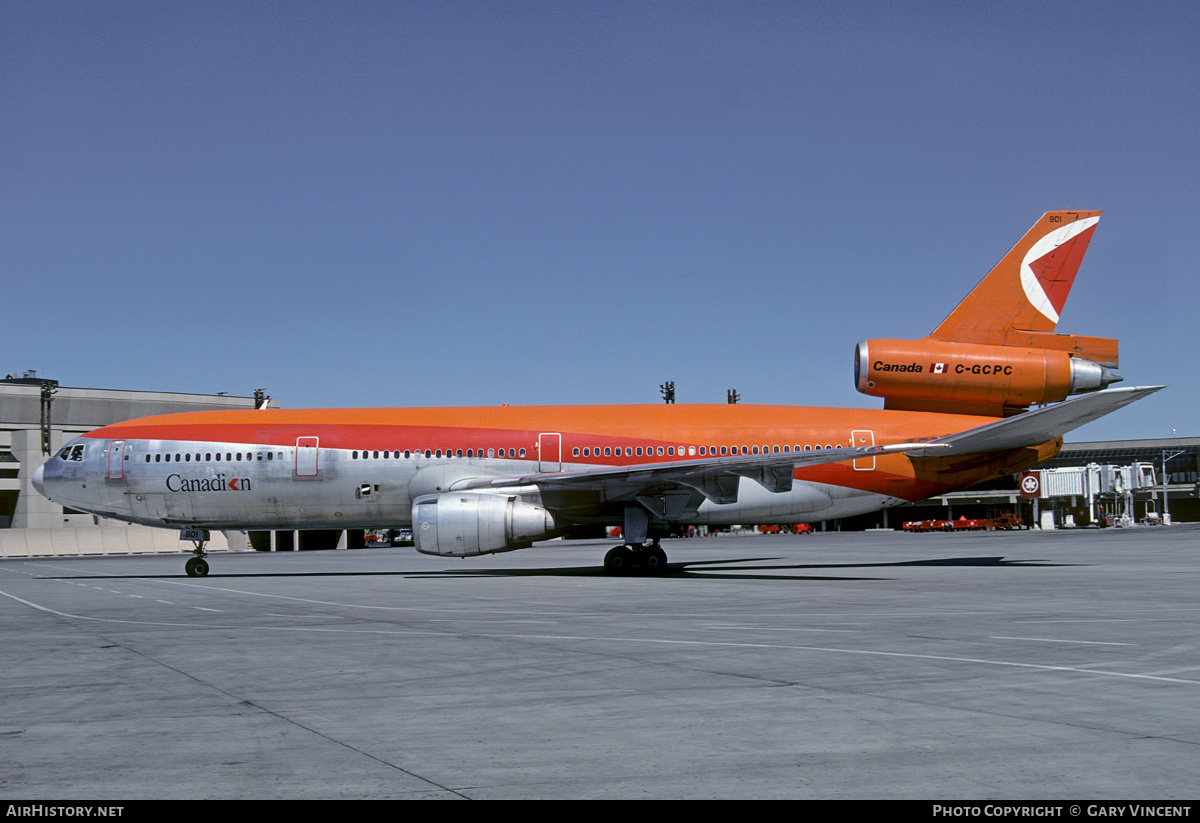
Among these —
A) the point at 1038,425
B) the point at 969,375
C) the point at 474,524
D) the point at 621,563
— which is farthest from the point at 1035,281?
the point at 474,524

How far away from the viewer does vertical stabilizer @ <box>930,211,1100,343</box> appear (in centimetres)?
2805

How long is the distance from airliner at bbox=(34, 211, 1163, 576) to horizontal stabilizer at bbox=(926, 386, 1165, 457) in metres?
0.15

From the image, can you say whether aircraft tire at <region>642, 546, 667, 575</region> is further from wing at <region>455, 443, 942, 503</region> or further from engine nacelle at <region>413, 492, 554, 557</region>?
engine nacelle at <region>413, 492, 554, 557</region>

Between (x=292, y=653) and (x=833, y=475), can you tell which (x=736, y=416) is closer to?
(x=833, y=475)

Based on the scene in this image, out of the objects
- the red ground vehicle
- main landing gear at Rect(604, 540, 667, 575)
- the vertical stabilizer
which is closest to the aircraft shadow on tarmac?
main landing gear at Rect(604, 540, 667, 575)

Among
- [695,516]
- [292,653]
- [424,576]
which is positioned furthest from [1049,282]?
[292,653]

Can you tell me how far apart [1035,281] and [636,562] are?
13.4 metres

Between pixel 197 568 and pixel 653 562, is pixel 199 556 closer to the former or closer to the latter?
pixel 197 568

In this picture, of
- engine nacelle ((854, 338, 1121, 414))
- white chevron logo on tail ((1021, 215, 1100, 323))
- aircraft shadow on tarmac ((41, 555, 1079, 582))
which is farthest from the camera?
white chevron logo on tail ((1021, 215, 1100, 323))

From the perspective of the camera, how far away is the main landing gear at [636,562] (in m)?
26.9

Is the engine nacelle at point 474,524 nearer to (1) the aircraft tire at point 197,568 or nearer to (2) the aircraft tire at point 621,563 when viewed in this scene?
(2) the aircraft tire at point 621,563

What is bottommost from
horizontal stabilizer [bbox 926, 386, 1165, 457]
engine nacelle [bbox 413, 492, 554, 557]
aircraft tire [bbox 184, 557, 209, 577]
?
aircraft tire [bbox 184, 557, 209, 577]

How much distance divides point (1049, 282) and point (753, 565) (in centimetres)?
1183

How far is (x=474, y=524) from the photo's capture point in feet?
81.4
